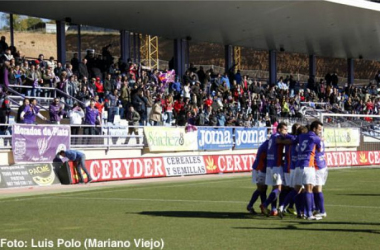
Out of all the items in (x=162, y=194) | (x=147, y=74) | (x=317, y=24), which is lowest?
(x=162, y=194)

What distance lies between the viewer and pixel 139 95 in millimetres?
32875

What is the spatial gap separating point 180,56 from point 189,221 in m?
31.3

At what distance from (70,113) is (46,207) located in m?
12.1

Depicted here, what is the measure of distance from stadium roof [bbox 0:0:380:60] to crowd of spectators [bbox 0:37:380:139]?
7.63 feet

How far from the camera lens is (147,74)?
38875 millimetres

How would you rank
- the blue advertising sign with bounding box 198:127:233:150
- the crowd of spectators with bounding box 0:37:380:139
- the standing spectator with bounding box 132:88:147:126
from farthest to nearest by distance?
the blue advertising sign with bounding box 198:127:233:150 → the standing spectator with bounding box 132:88:147:126 → the crowd of spectators with bounding box 0:37:380:139

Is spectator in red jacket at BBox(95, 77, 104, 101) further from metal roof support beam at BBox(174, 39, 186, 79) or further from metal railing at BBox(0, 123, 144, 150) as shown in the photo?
metal roof support beam at BBox(174, 39, 186, 79)

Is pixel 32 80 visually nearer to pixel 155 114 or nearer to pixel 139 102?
pixel 139 102

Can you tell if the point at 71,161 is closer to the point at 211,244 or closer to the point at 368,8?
the point at 211,244

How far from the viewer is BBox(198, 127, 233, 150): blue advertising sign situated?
1325 inches

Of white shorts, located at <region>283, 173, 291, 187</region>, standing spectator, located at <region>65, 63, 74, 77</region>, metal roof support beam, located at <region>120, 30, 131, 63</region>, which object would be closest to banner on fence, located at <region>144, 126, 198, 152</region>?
standing spectator, located at <region>65, 63, 74, 77</region>

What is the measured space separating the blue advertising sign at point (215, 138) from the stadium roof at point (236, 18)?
6122 mm

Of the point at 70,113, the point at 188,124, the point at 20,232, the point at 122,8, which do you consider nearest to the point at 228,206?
the point at 20,232

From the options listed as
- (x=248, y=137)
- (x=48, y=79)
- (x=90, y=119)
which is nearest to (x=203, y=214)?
(x=90, y=119)
